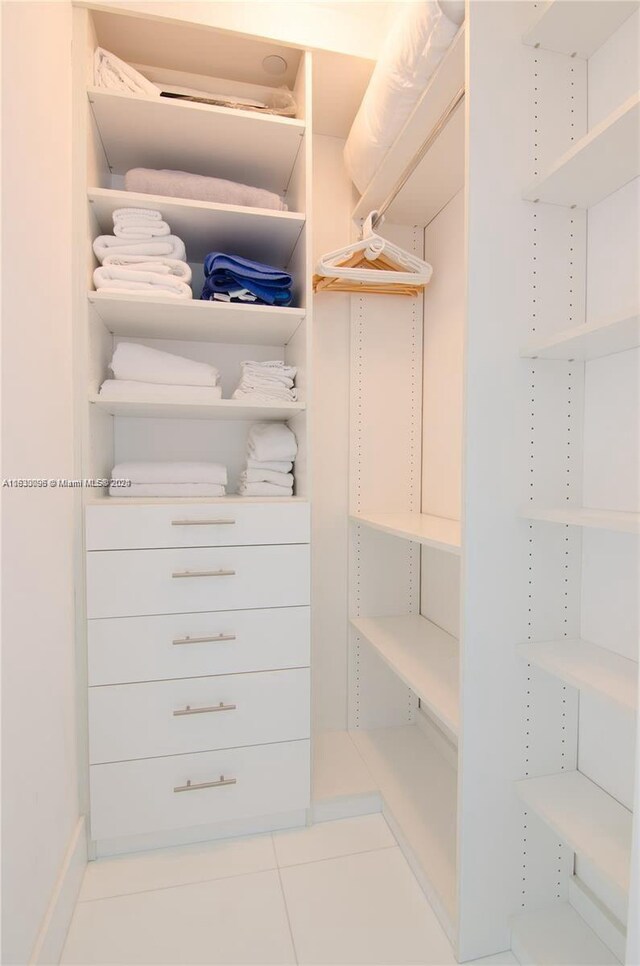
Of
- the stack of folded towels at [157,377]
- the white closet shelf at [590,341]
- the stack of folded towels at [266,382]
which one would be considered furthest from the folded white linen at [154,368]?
the white closet shelf at [590,341]

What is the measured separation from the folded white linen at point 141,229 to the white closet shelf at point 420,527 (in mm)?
1098

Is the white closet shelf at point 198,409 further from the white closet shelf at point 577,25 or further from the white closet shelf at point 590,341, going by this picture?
the white closet shelf at point 577,25

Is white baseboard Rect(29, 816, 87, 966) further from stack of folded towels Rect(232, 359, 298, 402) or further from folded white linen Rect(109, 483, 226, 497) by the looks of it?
stack of folded towels Rect(232, 359, 298, 402)

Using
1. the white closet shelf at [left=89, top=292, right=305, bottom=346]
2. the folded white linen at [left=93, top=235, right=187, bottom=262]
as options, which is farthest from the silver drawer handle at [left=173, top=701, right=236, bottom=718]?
the folded white linen at [left=93, top=235, right=187, bottom=262]

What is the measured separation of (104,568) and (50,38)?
4.26 feet

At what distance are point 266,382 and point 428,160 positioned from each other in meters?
0.83

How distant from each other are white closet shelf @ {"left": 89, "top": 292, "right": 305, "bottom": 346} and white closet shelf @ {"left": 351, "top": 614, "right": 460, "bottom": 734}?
3.57 feet

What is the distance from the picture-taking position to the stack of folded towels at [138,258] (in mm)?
1369

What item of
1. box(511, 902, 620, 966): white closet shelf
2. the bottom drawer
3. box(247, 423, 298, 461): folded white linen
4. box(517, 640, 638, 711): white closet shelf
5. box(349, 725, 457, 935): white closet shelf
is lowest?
box(349, 725, 457, 935): white closet shelf

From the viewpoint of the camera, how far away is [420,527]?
149cm

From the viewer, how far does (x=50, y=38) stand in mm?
1143

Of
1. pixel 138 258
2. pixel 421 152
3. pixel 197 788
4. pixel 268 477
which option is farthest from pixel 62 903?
pixel 421 152

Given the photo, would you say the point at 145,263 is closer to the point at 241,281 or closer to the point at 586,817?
the point at 241,281

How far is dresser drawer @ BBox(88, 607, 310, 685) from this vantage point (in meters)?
1.35
